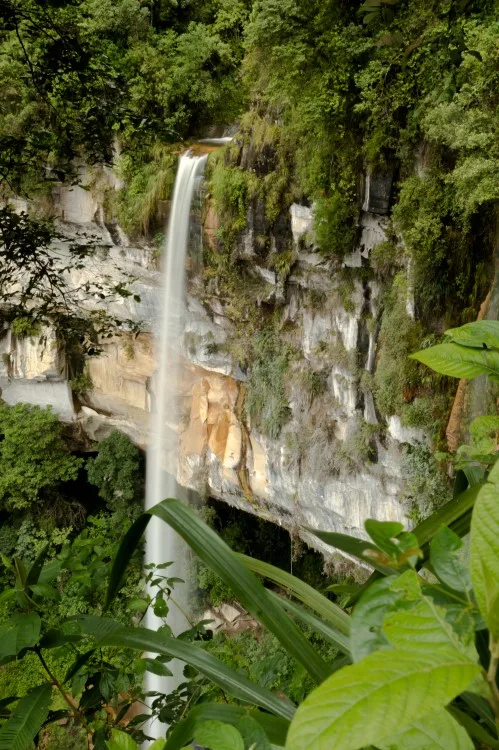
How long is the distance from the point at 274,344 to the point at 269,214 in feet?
5.18

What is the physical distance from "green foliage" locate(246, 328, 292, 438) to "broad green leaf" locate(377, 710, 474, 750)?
6128 millimetres

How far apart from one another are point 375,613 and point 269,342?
6.34m

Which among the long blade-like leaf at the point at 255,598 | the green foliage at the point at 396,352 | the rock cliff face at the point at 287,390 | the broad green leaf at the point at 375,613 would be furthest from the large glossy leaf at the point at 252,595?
the green foliage at the point at 396,352

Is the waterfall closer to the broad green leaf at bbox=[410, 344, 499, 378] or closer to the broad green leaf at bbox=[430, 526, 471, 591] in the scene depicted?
the broad green leaf at bbox=[410, 344, 499, 378]

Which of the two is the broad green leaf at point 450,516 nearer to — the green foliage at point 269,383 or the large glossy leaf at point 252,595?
the large glossy leaf at point 252,595

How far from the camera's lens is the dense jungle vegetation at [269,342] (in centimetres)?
34

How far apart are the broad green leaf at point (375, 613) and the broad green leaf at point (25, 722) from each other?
0.61 m

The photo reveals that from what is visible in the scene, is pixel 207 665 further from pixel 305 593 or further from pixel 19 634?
pixel 19 634

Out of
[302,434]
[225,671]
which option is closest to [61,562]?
[225,671]

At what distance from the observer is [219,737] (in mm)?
403

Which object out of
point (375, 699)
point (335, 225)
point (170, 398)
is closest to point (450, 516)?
point (375, 699)

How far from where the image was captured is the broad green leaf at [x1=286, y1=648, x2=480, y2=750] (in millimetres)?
251

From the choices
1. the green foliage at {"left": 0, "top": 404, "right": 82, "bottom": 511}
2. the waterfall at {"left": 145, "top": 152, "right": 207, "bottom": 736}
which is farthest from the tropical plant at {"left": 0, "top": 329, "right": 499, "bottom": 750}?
the green foliage at {"left": 0, "top": 404, "right": 82, "bottom": 511}

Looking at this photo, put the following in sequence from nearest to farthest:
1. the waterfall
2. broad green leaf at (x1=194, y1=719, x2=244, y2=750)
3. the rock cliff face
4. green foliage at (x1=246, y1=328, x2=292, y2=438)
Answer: broad green leaf at (x1=194, y1=719, x2=244, y2=750) → the rock cliff face → green foliage at (x1=246, y1=328, x2=292, y2=438) → the waterfall
